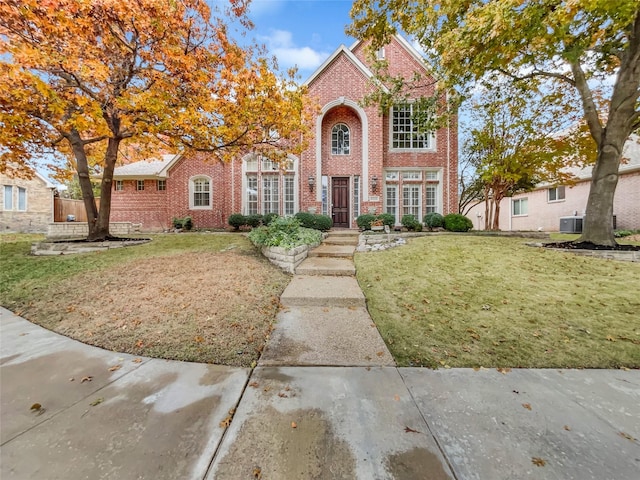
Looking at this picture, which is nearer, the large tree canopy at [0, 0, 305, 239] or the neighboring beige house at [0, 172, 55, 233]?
the large tree canopy at [0, 0, 305, 239]

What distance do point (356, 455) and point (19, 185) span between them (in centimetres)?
2570

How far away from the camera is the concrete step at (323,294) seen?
408cm

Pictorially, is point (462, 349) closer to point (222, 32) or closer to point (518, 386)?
point (518, 386)

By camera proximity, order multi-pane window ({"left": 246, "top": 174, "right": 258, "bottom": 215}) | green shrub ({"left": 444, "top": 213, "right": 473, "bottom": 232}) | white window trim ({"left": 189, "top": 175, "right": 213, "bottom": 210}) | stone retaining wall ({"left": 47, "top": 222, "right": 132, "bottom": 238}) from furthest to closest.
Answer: white window trim ({"left": 189, "top": 175, "right": 213, "bottom": 210}), multi-pane window ({"left": 246, "top": 174, "right": 258, "bottom": 215}), stone retaining wall ({"left": 47, "top": 222, "right": 132, "bottom": 238}), green shrub ({"left": 444, "top": 213, "right": 473, "bottom": 232})

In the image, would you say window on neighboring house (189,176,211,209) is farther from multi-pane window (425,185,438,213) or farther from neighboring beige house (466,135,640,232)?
neighboring beige house (466,135,640,232)

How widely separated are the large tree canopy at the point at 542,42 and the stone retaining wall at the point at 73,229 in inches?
509

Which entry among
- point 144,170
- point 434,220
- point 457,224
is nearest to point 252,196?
point 144,170

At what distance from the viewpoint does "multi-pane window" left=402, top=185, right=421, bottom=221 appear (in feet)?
42.2

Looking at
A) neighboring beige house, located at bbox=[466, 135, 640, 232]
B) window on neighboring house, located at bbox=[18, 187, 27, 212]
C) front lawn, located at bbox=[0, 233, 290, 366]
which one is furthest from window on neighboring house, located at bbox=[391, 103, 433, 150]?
window on neighboring house, located at bbox=[18, 187, 27, 212]

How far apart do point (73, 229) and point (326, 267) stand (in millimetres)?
13118

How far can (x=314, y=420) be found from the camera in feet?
6.06

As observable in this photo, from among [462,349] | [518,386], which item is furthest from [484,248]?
[518,386]

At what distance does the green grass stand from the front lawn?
1.80 meters

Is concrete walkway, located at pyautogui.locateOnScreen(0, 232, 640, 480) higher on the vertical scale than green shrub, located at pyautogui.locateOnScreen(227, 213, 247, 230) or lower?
lower
